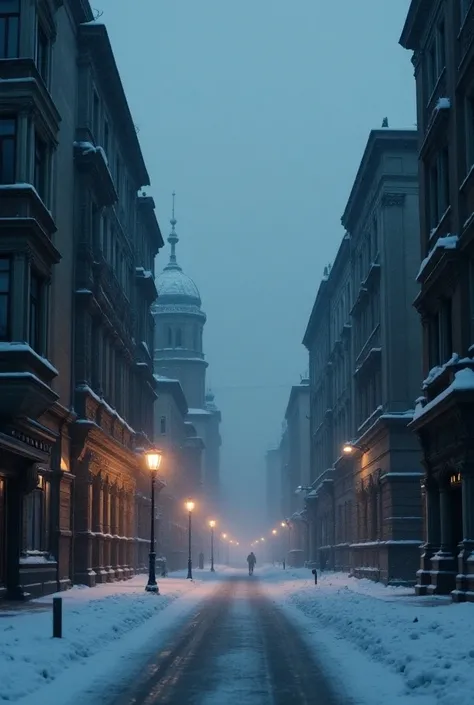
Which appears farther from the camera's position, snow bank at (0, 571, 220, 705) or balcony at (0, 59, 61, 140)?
balcony at (0, 59, 61, 140)

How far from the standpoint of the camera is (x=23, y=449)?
28250 millimetres

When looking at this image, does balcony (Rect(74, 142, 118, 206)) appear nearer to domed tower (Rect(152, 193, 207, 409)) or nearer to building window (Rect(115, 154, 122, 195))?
building window (Rect(115, 154, 122, 195))

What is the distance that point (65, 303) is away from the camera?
1483 inches

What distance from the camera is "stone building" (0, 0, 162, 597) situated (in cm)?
2953

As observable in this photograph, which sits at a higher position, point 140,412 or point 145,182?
point 145,182

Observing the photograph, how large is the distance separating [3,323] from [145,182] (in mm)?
32526

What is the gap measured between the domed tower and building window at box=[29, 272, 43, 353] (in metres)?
101

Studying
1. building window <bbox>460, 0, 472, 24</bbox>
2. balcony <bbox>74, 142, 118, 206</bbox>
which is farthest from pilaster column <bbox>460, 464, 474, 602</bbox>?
balcony <bbox>74, 142, 118, 206</bbox>

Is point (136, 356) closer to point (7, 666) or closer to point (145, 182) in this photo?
Answer: point (145, 182)

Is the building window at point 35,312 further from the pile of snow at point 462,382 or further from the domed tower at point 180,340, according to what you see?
the domed tower at point 180,340

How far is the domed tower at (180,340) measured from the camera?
439ft

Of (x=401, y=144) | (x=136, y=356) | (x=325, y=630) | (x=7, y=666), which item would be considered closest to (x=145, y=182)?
(x=136, y=356)

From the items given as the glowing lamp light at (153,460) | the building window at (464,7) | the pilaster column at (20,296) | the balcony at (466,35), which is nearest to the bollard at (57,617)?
the pilaster column at (20,296)

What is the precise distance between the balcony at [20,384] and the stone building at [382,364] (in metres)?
17.2
